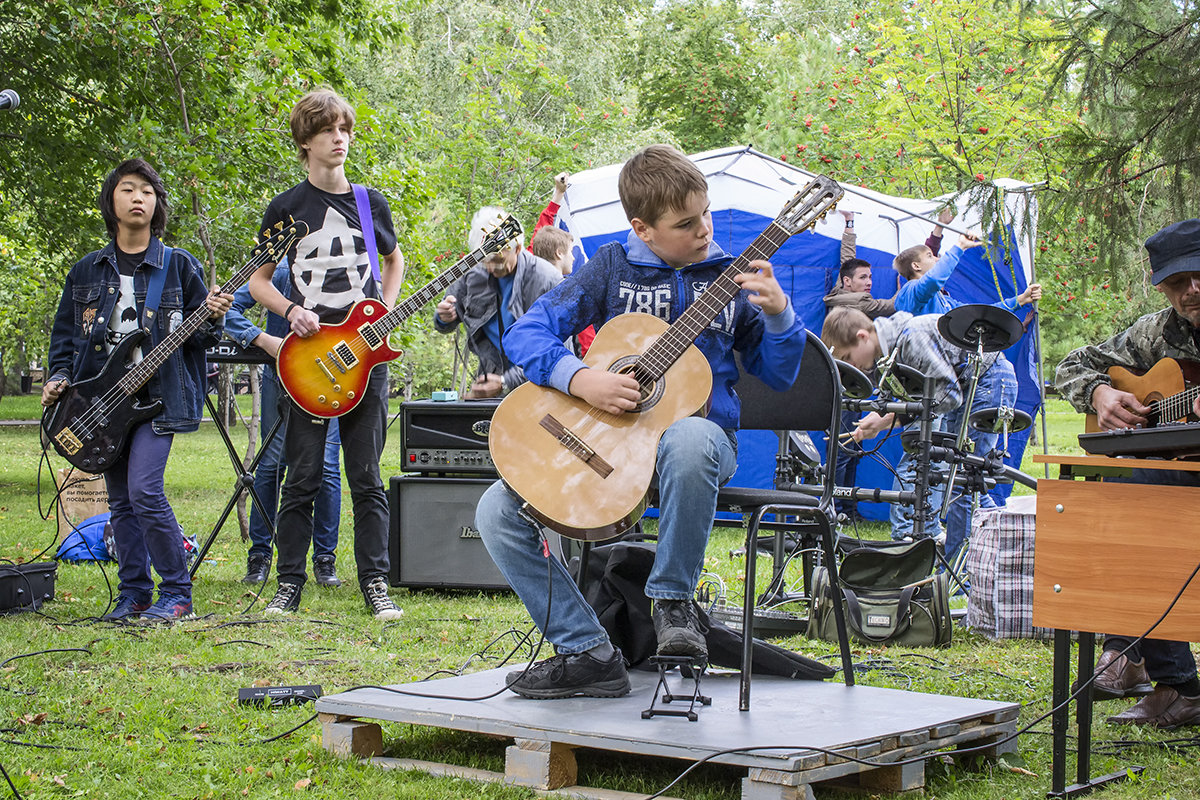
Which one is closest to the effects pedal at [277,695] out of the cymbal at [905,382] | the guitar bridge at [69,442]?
the guitar bridge at [69,442]

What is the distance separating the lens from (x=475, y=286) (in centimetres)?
611

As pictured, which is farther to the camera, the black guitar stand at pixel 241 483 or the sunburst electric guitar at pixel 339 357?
the black guitar stand at pixel 241 483

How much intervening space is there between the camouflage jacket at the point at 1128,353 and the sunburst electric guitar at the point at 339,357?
280cm

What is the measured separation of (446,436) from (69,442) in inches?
71.8

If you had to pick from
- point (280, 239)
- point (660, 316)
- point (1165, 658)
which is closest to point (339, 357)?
point (280, 239)

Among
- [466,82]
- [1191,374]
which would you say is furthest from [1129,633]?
[466,82]

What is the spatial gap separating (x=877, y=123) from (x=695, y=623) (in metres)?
14.0

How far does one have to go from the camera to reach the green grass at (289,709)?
2955 mm

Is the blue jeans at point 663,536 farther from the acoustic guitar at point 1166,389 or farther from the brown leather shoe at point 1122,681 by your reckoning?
the brown leather shoe at point 1122,681

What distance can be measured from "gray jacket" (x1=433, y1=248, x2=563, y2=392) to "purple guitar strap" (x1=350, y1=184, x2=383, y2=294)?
65cm

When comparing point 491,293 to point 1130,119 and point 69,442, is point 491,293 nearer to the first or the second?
point 69,442

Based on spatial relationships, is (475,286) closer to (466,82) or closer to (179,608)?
(179,608)

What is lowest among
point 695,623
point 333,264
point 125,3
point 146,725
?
point 146,725

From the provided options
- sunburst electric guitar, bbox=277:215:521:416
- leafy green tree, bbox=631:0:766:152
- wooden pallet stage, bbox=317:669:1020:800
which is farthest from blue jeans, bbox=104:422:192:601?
leafy green tree, bbox=631:0:766:152
